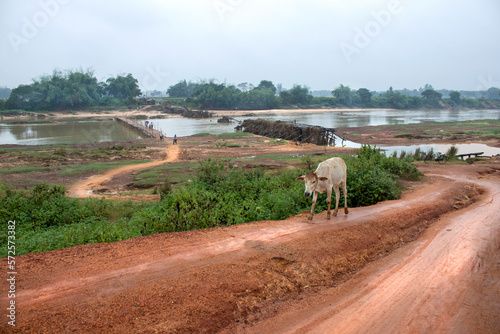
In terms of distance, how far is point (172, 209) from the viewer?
7.38 meters

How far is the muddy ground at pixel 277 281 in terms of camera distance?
382 cm

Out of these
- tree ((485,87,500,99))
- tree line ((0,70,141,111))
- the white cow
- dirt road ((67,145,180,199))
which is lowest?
dirt road ((67,145,180,199))

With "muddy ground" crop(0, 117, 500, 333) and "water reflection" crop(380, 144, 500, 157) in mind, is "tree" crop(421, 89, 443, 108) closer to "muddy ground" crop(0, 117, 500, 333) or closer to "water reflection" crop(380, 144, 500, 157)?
"water reflection" crop(380, 144, 500, 157)

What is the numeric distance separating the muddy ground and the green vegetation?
903 mm

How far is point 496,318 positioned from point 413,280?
1.05 meters

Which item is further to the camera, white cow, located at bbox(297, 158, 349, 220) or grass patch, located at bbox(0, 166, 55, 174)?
grass patch, located at bbox(0, 166, 55, 174)

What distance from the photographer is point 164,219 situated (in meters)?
6.92

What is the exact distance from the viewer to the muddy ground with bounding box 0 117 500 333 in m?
3.82

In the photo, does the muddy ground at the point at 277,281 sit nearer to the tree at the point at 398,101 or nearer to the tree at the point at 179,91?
the tree at the point at 398,101

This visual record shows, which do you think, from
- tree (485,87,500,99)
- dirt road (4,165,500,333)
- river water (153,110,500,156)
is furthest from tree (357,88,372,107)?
dirt road (4,165,500,333)

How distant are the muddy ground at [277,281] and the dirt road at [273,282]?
0.02m

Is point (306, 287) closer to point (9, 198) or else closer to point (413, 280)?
point (413, 280)

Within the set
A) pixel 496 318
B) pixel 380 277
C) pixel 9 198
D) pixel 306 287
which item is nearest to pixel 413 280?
pixel 380 277

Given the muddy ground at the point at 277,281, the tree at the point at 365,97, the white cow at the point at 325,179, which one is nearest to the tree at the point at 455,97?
the tree at the point at 365,97
